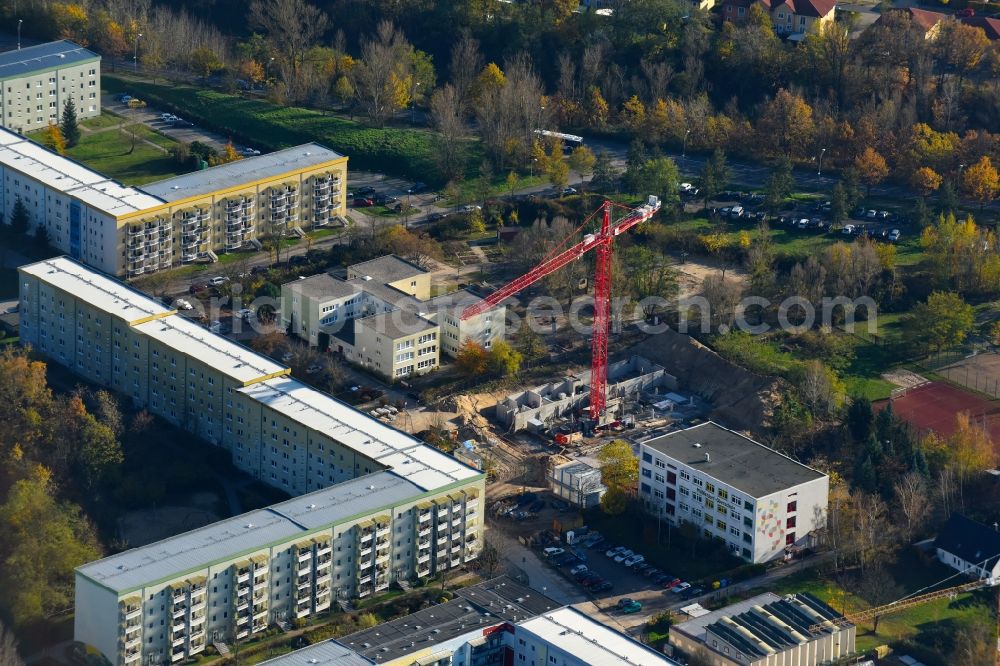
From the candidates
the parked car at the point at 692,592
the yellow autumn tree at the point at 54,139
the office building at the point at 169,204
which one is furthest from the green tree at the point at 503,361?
the yellow autumn tree at the point at 54,139

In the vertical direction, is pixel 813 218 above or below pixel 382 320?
above

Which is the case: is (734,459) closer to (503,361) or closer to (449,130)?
(503,361)

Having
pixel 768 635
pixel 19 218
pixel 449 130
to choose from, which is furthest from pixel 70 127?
pixel 768 635

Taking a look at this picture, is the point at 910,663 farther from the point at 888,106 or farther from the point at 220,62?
the point at 220,62

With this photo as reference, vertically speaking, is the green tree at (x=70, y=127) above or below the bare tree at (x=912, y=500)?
above

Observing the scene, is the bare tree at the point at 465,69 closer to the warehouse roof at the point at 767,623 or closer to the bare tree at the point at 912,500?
the bare tree at the point at 912,500
